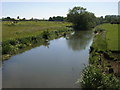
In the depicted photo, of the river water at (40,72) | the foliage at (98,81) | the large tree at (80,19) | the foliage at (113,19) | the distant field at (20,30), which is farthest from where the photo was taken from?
the foliage at (113,19)

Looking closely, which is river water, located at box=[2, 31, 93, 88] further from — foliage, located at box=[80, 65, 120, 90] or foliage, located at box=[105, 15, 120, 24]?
foliage, located at box=[105, 15, 120, 24]

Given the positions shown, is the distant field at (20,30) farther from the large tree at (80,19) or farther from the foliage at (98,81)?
the foliage at (98,81)

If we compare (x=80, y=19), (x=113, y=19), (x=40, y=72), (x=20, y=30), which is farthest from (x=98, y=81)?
(x=113, y=19)

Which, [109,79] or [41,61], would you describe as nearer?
[109,79]

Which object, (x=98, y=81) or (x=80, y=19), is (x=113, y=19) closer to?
(x=80, y=19)

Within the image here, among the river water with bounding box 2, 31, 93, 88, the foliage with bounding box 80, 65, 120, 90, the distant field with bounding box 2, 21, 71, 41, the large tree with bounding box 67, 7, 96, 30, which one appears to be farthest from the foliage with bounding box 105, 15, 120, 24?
the foliage with bounding box 80, 65, 120, 90

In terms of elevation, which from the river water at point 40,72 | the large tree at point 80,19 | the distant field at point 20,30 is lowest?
the river water at point 40,72

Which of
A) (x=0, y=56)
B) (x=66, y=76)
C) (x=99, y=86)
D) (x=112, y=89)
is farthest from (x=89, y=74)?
(x=0, y=56)

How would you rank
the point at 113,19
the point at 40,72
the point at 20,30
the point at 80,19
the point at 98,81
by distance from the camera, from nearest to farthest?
the point at 98,81 → the point at 40,72 → the point at 20,30 → the point at 80,19 → the point at 113,19

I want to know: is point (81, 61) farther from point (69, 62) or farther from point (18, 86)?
point (18, 86)

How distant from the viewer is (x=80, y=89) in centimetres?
1209

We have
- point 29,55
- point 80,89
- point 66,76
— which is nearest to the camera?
point 80,89

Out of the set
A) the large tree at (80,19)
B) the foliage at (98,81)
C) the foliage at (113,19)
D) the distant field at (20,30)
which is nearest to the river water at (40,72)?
the foliage at (98,81)

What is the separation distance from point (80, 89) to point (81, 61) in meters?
7.64
